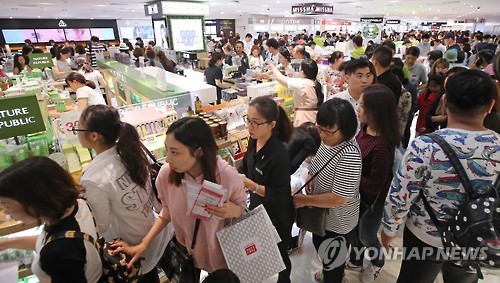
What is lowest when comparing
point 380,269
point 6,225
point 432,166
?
point 380,269

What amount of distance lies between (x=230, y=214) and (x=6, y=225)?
1468mm

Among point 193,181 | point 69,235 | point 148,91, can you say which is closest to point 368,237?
point 193,181

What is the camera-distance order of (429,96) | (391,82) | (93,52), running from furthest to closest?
(93,52) < (429,96) < (391,82)

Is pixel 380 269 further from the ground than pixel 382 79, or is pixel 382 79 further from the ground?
pixel 382 79

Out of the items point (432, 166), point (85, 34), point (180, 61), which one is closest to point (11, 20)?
point (85, 34)

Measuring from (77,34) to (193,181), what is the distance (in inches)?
901

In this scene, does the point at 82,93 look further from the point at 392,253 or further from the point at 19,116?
the point at 392,253

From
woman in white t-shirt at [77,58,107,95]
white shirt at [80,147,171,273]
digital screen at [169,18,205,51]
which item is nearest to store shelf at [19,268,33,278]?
white shirt at [80,147,171,273]

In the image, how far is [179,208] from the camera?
4.72 ft

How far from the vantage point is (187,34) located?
28.4ft

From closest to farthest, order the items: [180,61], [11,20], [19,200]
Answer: [19,200]
[180,61]
[11,20]

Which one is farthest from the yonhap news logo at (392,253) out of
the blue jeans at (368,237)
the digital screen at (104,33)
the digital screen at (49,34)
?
the digital screen at (104,33)

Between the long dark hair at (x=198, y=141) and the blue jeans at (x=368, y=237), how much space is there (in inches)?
46.4

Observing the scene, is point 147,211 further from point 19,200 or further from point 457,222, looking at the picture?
point 457,222
